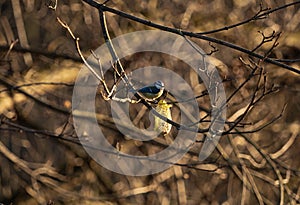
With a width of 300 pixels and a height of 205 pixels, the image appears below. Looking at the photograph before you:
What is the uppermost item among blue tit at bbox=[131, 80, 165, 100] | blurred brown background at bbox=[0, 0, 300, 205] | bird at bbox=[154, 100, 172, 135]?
blurred brown background at bbox=[0, 0, 300, 205]

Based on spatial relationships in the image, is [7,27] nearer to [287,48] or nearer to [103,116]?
[103,116]

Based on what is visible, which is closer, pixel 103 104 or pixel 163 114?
pixel 163 114

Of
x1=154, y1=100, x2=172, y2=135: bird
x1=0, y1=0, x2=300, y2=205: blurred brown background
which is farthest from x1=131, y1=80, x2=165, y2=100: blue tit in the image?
x1=0, y1=0, x2=300, y2=205: blurred brown background

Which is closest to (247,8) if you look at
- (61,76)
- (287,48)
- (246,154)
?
(287,48)

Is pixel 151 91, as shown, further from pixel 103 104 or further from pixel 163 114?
pixel 103 104

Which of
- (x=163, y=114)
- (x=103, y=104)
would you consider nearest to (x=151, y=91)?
(x=163, y=114)

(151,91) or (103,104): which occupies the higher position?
(103,104)

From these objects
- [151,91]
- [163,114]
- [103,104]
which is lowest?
[163,114]

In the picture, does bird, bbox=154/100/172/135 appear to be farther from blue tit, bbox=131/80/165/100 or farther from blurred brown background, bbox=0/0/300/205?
blurred brown background, bbox=0/0/300/205

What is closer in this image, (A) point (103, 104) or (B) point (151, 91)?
(B) point (151, 91)
